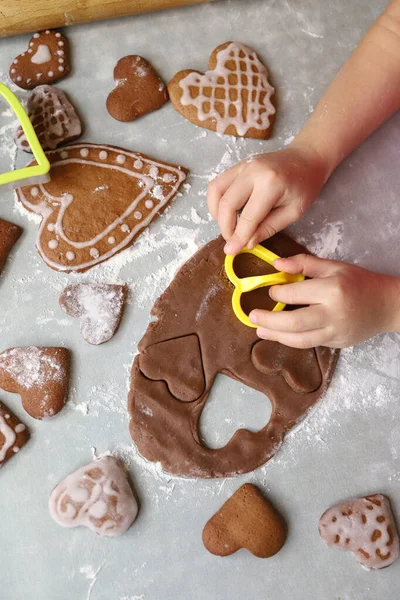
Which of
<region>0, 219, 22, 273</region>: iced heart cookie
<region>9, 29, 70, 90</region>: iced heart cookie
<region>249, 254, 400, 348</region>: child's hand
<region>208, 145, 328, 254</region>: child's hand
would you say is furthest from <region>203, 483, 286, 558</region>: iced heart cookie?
<region>9, 29, 70, 90</region>: iced heart cookie

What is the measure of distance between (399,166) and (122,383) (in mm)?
572

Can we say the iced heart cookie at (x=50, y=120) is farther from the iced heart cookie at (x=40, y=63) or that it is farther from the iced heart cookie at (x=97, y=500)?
the iced heart cookie at (x=97, y=500)

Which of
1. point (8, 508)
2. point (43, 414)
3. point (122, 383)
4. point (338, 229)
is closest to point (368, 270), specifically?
point (338, 229)

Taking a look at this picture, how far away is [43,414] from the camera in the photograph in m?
0.92

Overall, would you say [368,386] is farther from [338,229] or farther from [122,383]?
[122,383]

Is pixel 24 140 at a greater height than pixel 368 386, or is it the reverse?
pixel 24 140

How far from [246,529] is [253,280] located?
38cm

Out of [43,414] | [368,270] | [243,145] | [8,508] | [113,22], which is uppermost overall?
[113,22]

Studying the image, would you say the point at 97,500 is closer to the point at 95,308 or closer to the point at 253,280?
the point at 95,308

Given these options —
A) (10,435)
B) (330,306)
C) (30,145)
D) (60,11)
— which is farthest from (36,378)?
(60,11)

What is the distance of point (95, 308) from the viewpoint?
93 cm

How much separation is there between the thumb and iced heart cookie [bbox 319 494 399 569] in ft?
1.18

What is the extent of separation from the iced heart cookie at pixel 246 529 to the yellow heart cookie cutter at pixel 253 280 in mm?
273

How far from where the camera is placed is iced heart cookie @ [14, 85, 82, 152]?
95 cm
